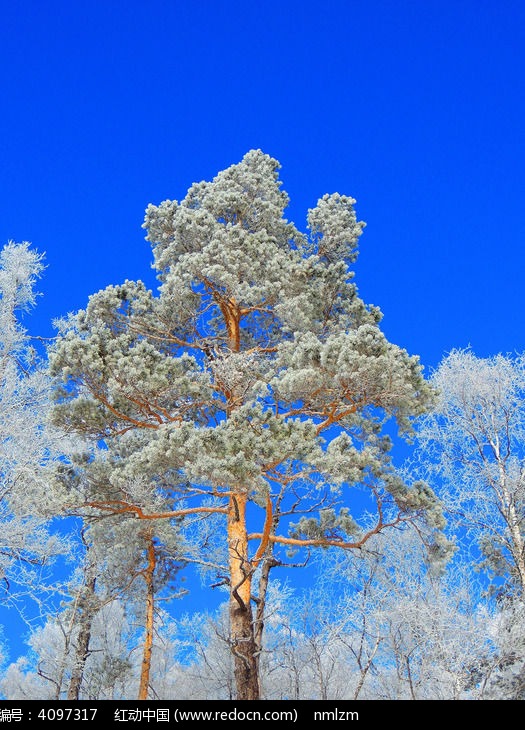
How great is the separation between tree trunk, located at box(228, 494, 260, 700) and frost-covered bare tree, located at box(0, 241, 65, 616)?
313 centimetres

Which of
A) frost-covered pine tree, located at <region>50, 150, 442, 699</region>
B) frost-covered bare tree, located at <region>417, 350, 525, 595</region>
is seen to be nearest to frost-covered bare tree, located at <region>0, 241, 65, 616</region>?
frost-covered pine tree, located at <region>50, 150, 442, 699</region>

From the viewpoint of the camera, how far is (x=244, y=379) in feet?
39.5

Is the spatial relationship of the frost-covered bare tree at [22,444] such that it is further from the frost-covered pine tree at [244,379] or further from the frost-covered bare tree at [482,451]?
the frost-covered bare tree at [482,451]

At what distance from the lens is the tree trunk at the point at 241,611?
1045 centimetres

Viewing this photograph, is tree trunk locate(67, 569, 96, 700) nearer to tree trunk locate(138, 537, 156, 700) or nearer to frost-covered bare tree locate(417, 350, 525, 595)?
tree trunk locate(138, 537, 156, 700)

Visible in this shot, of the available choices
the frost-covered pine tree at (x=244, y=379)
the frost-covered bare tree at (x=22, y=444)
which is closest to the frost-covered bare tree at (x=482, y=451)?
the frost-covered pine tree at (x=244, y=379)

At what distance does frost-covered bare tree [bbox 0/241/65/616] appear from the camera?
11.1m

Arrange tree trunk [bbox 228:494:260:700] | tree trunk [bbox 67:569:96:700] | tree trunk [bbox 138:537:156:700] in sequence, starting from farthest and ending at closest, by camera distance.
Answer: tree trunk [bbox 67:569:96:700] → tree trunk [bbox 138:537:156:700] → tree trunk [bbox 228:494:260:700]

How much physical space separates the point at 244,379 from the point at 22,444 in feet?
13.0

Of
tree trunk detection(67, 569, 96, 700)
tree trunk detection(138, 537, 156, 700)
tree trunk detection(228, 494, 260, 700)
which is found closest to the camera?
tree trunk detection(228, 494, 260, 700)

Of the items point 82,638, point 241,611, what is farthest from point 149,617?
point 241,611

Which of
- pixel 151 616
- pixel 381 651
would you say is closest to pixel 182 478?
pixel 151 616

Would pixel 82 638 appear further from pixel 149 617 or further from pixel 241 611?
pixel 241 611

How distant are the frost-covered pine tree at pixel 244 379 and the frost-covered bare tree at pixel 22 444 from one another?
720 mm
